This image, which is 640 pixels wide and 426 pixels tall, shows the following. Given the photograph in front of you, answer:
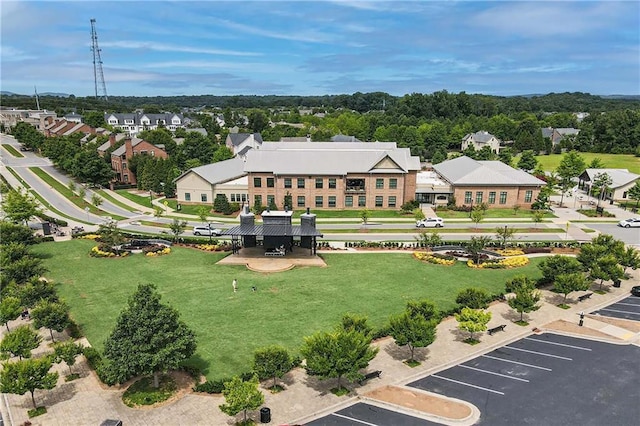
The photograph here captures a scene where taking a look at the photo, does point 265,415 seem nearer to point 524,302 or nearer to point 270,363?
point 270,363

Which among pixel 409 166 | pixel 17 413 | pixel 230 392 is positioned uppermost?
pixel 409 166

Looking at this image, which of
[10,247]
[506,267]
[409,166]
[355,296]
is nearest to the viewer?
[355,296]

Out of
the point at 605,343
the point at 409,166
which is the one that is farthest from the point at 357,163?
the point at 605,343

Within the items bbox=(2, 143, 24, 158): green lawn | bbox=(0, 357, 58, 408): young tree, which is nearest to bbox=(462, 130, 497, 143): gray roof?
bbox=(0, 357, 58, 408): young tree

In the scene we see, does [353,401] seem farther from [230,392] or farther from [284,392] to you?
[230,392]

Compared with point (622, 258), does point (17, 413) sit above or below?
below

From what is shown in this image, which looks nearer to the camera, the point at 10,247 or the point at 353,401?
the point at 353,401
